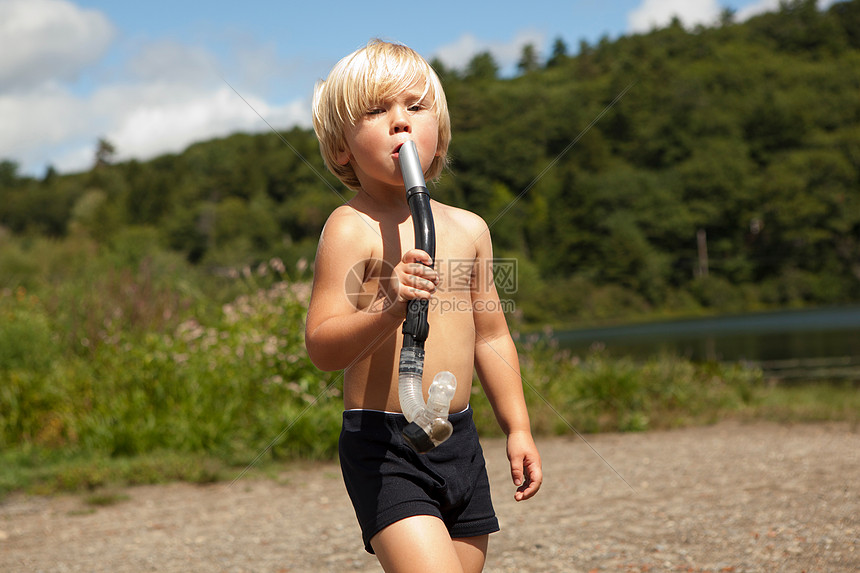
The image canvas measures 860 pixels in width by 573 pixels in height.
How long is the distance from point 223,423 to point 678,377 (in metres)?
5.38

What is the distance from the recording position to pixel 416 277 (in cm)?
149

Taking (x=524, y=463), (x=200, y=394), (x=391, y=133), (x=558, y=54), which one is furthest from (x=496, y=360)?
(x=558, y=54)

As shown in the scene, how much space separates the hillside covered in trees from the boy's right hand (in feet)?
132

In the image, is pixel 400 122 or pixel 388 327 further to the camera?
pixel 400 122

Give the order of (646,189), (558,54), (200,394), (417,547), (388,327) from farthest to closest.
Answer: (558,54)
(646,189)
(200,394)
(417,547)
(388,327)

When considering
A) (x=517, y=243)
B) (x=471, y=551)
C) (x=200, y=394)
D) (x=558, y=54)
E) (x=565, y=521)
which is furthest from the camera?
(x=558, y=54)

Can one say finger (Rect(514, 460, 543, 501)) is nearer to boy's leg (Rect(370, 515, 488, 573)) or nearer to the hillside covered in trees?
boy's leg (Rect(370, 515, 488, 573))

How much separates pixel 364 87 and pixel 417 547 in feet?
3.50

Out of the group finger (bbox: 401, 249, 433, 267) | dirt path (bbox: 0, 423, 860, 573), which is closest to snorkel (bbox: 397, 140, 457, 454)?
finger (bbox: 401, 249, 433, 267)

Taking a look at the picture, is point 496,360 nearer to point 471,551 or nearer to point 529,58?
point 471,551

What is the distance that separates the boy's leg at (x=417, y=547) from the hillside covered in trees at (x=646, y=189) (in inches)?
1574

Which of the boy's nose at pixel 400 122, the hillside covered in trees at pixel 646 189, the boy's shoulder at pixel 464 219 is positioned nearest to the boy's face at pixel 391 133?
the boy's nose at pixel 400 122

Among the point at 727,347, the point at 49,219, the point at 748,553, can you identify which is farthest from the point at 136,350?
the point at 49,219

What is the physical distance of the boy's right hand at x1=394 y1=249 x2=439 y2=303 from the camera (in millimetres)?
1478
